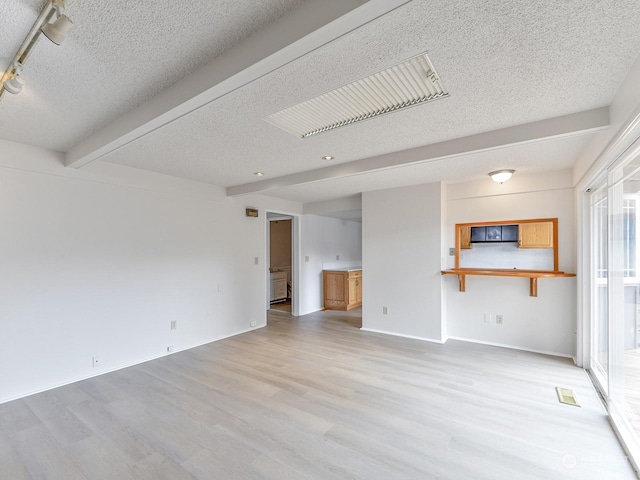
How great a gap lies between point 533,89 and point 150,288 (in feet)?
13.8

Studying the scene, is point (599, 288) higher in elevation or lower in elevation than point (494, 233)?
lower

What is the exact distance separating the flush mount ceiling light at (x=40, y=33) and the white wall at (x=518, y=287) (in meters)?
4.37

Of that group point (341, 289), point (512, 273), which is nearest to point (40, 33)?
point (512, 273)

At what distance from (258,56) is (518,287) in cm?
413

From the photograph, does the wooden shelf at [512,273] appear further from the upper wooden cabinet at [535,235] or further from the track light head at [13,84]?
the track light head at [13,84]

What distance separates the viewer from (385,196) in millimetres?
4785

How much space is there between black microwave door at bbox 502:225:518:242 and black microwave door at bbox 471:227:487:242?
0.74 feet

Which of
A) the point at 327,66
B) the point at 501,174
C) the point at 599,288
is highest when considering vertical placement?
the point at 327,66

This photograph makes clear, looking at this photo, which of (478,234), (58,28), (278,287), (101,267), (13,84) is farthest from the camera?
(278,287)

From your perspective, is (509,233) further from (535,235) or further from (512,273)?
(512,273)

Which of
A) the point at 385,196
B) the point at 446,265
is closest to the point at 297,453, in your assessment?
the point at 446,265

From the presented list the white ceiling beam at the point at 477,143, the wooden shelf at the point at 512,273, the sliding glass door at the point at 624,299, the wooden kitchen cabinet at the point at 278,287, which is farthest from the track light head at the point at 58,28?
the wooden kitchen cabinet at the point at 278,287

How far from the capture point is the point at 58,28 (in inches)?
47.1

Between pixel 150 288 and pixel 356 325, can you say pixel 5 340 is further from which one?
pixel 356 325
